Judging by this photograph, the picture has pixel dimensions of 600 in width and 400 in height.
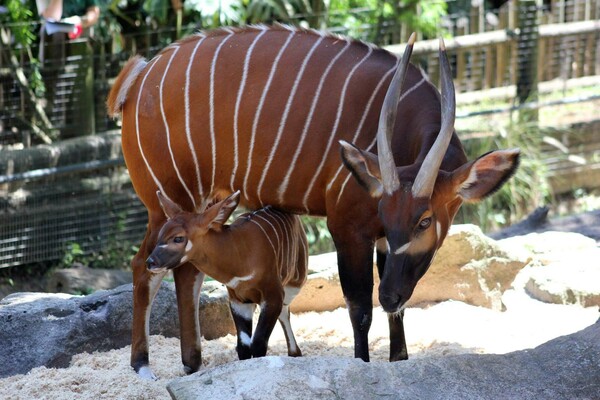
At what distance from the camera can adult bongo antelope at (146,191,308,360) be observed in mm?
4918

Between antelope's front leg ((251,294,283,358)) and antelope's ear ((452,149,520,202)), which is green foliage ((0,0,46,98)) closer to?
antelope's front leg ((251,294,283,358))

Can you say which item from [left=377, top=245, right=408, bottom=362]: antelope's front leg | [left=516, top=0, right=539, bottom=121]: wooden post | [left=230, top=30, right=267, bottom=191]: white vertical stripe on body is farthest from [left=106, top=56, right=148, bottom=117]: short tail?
[left=516, top=0, right=539, bottom=121]: wooden post

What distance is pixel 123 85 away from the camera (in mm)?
5691

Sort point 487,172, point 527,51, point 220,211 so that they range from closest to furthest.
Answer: point 487,172
point 220,211
point 527,51

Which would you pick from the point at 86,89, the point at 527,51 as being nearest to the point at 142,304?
the point at 86,89

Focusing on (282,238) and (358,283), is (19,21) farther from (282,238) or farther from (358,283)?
(358,283)

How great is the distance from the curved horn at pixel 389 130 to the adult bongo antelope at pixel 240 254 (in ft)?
2.82

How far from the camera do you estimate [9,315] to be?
18.6 ft

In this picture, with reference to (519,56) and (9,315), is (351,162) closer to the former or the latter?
(9,315)

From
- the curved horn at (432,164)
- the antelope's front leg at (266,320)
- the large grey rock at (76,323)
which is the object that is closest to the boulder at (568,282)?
the large grey rock at (76,323)

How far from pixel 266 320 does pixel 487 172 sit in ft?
4.37

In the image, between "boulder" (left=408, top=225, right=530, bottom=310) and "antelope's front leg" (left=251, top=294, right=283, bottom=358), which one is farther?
"boulder" (left=408, top=225, right=530, bottom=310)

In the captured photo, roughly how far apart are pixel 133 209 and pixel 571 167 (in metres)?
5.17

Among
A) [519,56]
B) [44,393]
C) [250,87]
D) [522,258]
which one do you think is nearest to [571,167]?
[519,56]
